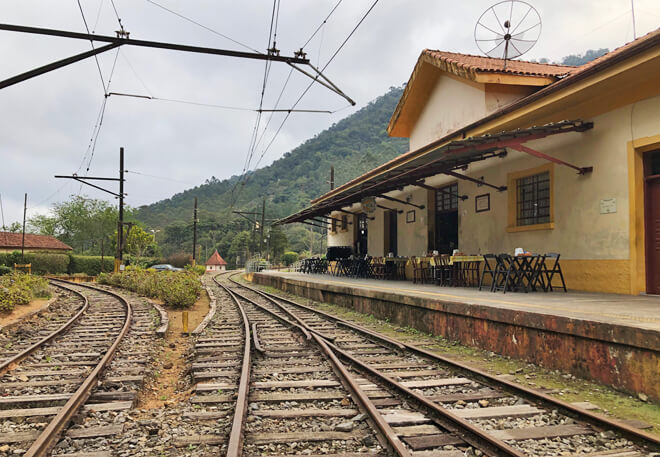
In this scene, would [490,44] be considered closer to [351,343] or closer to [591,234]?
[591,234]

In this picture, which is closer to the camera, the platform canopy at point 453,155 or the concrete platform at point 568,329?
the concrete platform at point 568,329

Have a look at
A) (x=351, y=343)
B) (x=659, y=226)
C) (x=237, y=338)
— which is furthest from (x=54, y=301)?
(x=659, y=226)

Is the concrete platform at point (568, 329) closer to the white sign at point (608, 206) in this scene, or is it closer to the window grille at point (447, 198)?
the white sign at point (608, 206)

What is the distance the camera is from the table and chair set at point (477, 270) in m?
9.34

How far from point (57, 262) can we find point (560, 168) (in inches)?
1691

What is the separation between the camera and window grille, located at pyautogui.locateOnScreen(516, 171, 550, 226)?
34.3 ft

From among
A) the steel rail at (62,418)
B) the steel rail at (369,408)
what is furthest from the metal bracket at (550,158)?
the steel rail at (62,418)

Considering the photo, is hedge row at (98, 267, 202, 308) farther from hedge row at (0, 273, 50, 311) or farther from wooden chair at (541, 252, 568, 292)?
wooden chair at (541, 252, 568, 292)

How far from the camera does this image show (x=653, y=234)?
26.6 ft

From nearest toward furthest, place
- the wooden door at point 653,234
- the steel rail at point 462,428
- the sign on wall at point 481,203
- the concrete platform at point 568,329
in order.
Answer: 1. the steel rail at point 462,428
2. the concrete platform at point 568,329
3. the wooden door at point 653,234
4. the sign on wall at point 481,203

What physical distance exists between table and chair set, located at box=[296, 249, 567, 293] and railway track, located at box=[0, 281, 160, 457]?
697 cm

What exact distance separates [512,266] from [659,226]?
100 inches

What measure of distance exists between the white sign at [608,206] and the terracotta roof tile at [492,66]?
5.57m

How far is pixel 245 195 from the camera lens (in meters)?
102
